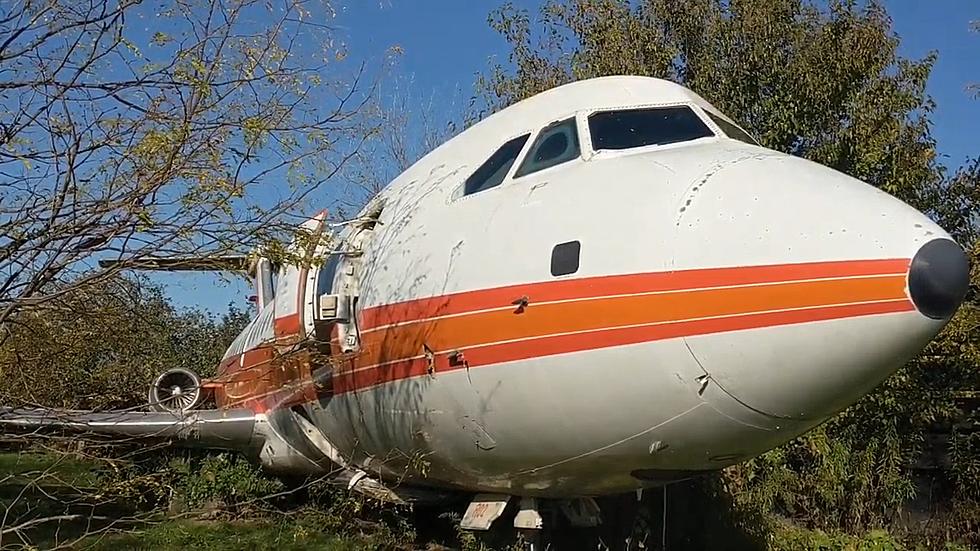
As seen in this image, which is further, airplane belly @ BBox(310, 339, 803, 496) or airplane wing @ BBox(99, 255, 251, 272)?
airplane wing @ BBox(99, 255, 251, 272)

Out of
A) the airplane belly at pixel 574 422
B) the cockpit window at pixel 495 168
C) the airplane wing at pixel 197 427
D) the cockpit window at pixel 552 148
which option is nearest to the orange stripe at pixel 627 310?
the airplane belly at pixel 574 422

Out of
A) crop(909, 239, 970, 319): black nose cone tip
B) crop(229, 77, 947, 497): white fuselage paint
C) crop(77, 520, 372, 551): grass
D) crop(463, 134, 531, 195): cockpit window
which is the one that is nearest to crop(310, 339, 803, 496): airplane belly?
crop(229, 77, 947, 497): white fuselage paint

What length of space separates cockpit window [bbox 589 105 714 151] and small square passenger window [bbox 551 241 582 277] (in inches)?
38.1

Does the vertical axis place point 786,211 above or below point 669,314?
above

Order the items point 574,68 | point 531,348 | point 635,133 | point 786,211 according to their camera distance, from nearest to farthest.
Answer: point 786,211
point 531,348
point 635,133
point 574,68

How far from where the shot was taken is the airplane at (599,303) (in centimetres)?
414

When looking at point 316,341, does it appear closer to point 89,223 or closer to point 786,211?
point 89,223

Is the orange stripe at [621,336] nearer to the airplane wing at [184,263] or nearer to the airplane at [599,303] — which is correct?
the airplane at [599,303]

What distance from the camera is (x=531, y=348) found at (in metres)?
5.05

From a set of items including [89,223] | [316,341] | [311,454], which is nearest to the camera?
[89,223]

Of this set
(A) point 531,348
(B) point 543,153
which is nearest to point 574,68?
(B) point 543,153

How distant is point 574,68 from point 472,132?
9953mm

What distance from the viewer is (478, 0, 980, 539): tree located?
10.9 metres

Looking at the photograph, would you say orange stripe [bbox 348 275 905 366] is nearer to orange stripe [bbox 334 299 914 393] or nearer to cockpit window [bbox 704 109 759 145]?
orange stripe [bbox 334 299 914 393]
